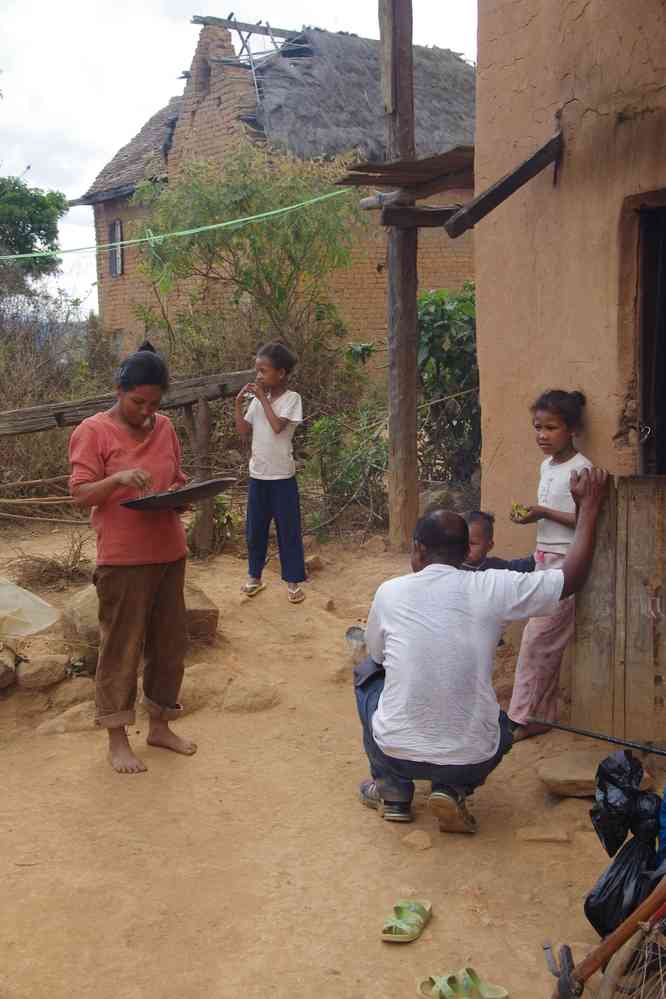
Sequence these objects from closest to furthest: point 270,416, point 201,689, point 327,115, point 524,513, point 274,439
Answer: point 524,513 < point 201,689 < point 270,416 < point 274,439 < point 327,115

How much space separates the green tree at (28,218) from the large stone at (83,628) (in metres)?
17.6

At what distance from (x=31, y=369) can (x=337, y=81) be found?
29.6ft

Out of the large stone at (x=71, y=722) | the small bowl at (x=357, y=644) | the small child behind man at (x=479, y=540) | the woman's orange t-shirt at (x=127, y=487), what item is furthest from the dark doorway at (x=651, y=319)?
the large stone at (x=71, y=722)

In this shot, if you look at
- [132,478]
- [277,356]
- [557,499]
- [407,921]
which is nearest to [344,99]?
[277,356]

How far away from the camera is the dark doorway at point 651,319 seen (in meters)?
4.36

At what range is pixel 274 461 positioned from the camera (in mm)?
6250

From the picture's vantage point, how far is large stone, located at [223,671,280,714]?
16.7 feet

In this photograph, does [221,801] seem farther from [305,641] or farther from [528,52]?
[528,52]

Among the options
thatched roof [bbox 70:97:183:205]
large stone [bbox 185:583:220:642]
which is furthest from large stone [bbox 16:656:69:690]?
thatched roof [bbox 70:97:183:205]

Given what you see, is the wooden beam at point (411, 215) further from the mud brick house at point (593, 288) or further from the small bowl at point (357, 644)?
the small bowl at point (357, 644)

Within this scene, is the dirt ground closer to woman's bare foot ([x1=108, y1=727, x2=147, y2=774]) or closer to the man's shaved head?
woman's bare foot ([x1=108, y1=727, x2=147, y2=774])

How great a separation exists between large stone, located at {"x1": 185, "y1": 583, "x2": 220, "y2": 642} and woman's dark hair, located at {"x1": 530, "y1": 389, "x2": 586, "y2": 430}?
94.1 inches

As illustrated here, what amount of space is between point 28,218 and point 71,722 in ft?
66.7

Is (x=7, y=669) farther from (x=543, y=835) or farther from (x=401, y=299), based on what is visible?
(x=401, y=299)
